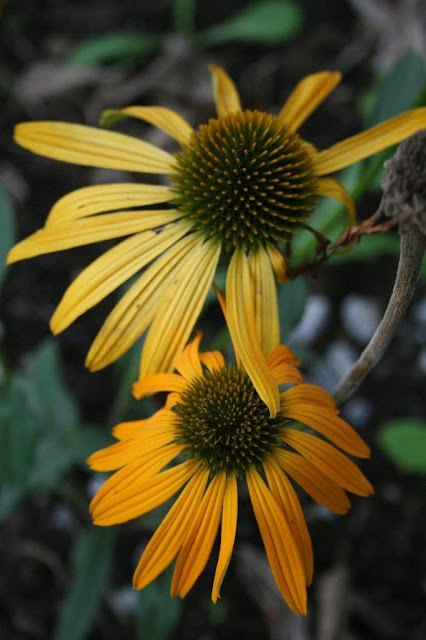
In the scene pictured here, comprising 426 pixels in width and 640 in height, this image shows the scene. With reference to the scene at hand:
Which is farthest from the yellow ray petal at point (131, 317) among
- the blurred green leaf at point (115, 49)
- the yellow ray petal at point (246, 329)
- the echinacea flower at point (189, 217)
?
the blurred green leaf at point (115, 49)

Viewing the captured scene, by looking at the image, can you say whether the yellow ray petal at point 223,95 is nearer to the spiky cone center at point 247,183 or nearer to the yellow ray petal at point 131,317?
the spiky cone center at point 247,183

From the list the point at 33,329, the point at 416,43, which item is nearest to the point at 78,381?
the point at 33,329

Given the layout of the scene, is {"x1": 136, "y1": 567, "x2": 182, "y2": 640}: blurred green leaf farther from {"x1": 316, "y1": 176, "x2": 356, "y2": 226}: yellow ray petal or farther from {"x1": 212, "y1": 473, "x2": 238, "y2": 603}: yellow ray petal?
{"x1": 316, "y1": 176, "x2": 356, "y2": 226}: yellow ray petal

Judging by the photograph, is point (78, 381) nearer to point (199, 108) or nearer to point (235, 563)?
point (235, 563)

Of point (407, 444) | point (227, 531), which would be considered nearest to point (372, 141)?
point (227, 531)

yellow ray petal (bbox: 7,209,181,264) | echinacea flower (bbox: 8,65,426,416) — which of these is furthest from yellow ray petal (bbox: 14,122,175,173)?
yellow ray petal (bbox: 7,209,181,264)
